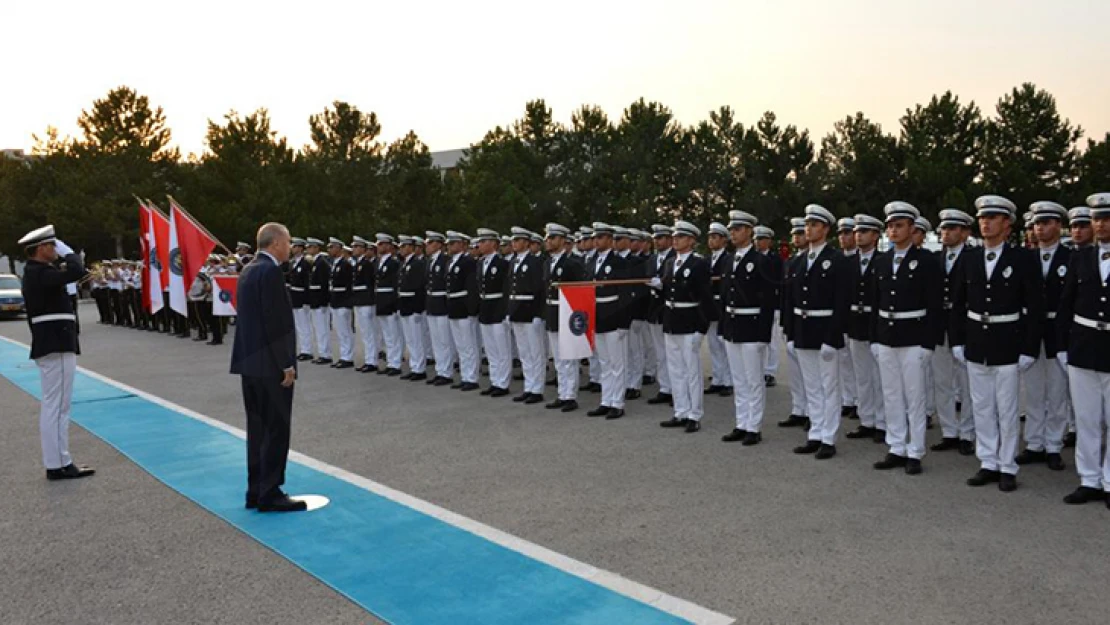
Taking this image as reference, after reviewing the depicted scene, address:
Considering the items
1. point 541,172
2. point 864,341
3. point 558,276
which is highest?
point 541,172

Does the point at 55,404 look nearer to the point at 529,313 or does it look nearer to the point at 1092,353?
the point at 529,313

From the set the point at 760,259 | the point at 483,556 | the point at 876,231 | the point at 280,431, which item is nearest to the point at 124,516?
the point at 280,431

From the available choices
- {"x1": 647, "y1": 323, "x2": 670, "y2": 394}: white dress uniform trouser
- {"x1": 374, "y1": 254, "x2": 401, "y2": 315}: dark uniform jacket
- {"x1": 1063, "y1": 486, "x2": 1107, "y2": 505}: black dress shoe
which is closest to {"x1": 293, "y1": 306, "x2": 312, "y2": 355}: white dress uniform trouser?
{"x1": 374, "y1": 254, "x2": 401, "y2": 315}: dark uniform jacket

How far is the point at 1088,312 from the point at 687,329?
3.70 m

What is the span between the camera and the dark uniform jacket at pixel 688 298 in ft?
28.6

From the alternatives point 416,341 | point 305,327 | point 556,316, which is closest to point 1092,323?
point 556,316

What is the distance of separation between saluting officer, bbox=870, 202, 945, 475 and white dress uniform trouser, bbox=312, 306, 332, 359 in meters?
10.4

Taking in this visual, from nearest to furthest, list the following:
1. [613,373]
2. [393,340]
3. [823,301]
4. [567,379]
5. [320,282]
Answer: [823,301]
[613,373]
[567,379]
[393,340]
[320,282]

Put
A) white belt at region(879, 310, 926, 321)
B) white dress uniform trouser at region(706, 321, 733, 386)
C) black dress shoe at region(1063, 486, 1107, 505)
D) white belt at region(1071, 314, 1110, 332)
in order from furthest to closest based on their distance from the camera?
1. white dress uniform trouser at region(706, 321, 733, 386)
2. white belt at region(879, 310, 926, 321)
3. black dress shoe at region(1063, 486, 1107, 505)
4. white belt at region(1071, 314, 1110, 332)

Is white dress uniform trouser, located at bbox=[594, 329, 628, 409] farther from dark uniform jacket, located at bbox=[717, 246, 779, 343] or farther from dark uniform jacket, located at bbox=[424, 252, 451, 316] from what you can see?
dark uniform jacket, located at bbox=[424, 252, 451, 316]

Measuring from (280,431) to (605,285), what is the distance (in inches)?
185

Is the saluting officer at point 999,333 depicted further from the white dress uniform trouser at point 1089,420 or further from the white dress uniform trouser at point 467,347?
the white dress uniform trouser at point 467,347

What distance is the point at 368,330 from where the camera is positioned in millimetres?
14406

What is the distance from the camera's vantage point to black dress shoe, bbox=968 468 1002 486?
21.1 ft
